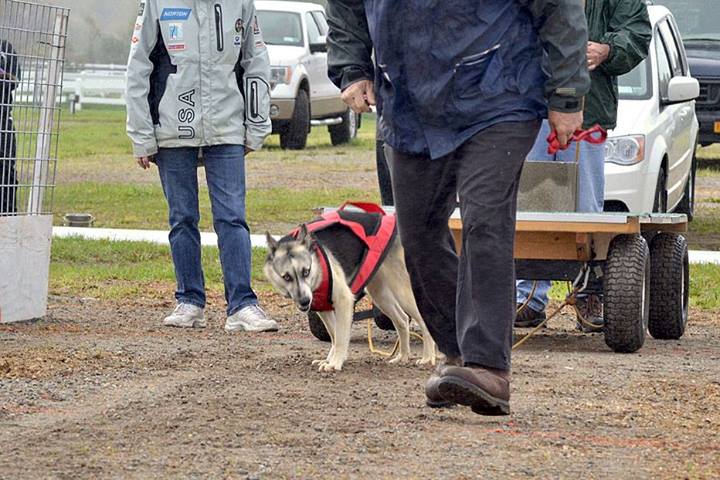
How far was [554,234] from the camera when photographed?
7.59 metres

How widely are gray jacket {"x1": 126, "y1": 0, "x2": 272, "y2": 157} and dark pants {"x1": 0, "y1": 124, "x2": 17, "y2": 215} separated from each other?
79cm

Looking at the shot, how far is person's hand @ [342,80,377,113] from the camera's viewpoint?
5359mm

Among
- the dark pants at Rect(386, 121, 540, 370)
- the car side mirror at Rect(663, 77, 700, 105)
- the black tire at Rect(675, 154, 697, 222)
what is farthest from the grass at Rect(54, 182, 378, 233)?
the dark pants at Rect(386, 121, 540, 370)

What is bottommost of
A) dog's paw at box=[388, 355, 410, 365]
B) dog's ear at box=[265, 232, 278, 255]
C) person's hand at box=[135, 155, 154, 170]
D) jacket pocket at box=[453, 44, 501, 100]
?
dog's paw at box=[388, 355, 410, 365]

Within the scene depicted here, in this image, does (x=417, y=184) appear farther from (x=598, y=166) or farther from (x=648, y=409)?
(x=598, y=166)

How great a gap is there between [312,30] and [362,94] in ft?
63.3

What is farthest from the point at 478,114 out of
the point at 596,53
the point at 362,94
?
the point at 596,53

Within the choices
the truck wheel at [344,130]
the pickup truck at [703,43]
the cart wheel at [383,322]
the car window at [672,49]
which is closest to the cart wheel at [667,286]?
the cart wheel at [383,322]

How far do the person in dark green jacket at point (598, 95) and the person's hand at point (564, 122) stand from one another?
2.78 metres

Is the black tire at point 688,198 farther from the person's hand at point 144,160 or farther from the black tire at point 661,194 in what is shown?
the person's hand at point 144,160

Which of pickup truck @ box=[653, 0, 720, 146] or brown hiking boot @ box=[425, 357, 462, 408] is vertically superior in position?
pickup truck @ box=[653, 0, 720, 146]

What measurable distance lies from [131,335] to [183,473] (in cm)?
362

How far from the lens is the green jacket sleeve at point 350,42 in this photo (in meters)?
5.39

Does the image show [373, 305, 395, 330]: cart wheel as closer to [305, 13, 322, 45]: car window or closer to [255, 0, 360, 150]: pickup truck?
[255, 0, 360, 150]: pickup truck
